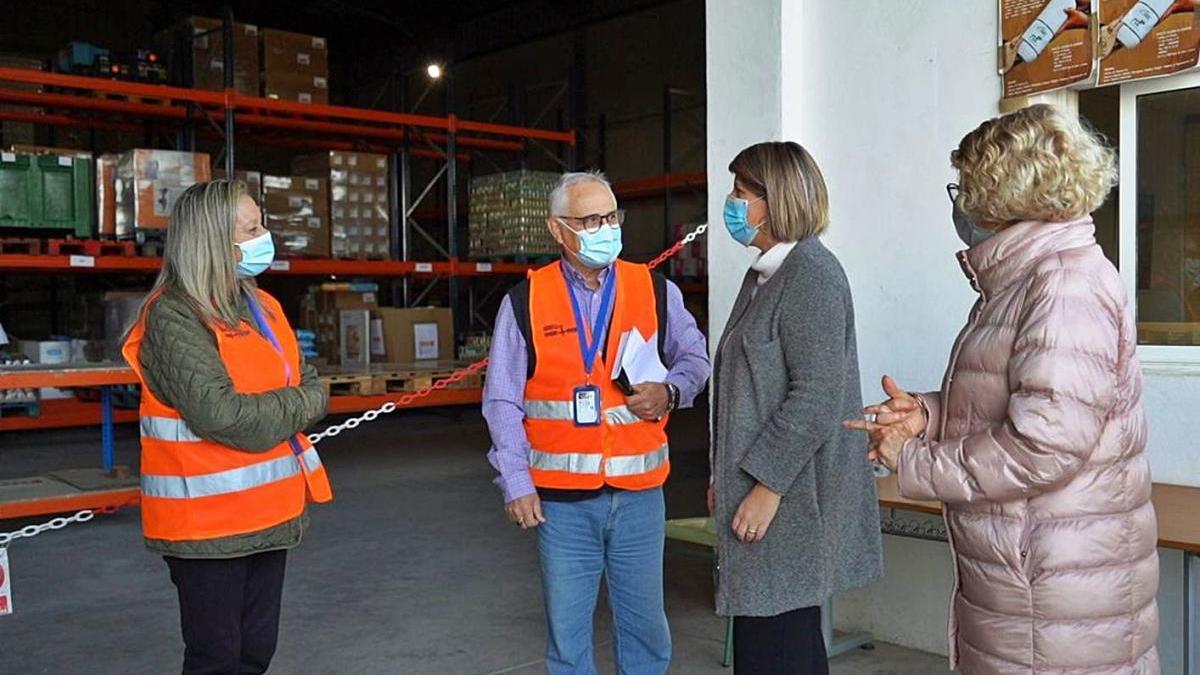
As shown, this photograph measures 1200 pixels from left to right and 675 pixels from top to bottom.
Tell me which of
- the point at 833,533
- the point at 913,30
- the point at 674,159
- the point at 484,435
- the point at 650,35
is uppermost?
the point at 650,35

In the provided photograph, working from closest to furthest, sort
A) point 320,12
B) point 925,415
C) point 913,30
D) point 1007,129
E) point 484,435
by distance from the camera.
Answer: point 1007,129 < point 925,415 < point 913,30 < point 484,435 < point 320,12

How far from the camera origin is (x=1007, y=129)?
2.06 meters

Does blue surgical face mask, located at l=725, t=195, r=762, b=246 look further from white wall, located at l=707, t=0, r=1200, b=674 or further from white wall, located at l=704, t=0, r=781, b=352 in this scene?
white wall, located at l=704, t=0, r=781, b=352

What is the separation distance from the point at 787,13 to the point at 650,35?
12278mm

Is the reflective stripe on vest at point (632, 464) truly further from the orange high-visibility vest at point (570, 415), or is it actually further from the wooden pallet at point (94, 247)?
the wooden pallet at point (94, 247)

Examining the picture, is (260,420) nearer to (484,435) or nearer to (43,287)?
(484,435)

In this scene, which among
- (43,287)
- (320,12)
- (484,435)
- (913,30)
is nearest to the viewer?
(913,30)

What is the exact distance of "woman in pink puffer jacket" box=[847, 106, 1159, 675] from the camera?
195 centimetres

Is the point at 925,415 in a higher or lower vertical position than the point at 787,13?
lower

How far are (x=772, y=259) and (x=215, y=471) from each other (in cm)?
154

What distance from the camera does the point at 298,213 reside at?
1112 cm

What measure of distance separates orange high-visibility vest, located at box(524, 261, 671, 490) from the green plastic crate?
26.1ft

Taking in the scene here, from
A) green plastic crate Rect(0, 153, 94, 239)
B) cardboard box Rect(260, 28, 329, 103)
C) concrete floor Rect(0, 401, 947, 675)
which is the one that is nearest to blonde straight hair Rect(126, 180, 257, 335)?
concrete floor Rect(0, 401, 947, 675)

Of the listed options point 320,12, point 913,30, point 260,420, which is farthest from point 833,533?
point 320,12
